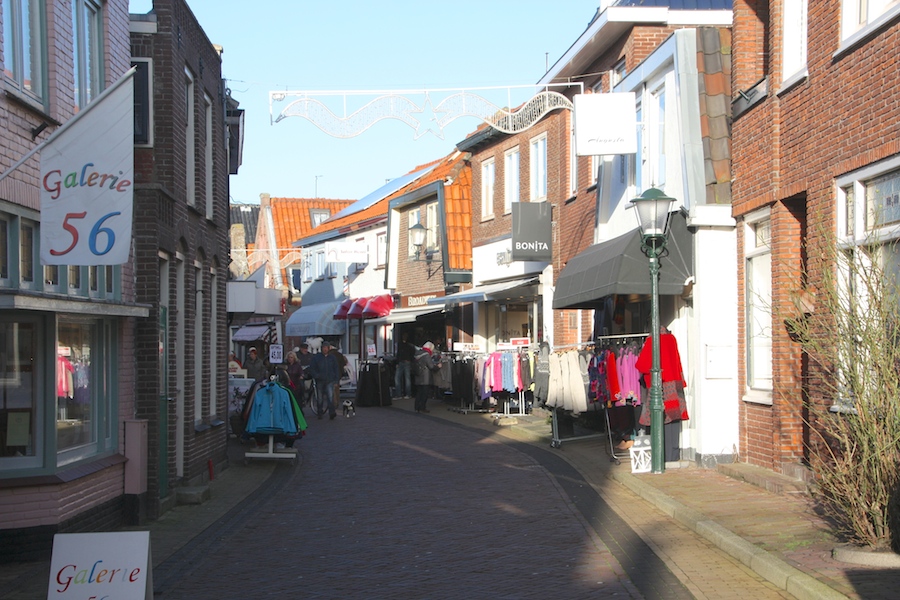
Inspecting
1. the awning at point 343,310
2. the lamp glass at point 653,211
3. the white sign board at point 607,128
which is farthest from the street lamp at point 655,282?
the awning at point 343,310

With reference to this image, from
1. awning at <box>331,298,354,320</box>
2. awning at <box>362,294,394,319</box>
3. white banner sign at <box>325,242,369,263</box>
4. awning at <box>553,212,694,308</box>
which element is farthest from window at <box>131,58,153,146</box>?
A: white banner sign at <box>325,242,369,263</box>

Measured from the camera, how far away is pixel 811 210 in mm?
11828

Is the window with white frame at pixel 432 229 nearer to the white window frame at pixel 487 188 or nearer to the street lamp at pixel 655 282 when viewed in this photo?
the white window frame at pixel 487 188

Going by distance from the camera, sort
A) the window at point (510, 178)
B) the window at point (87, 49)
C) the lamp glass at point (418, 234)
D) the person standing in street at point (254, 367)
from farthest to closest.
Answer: the lamp glass at point (418, 234) → the window at point (510, 178) → the person standing in street at point (254, 367) → the window at point (87, 49)

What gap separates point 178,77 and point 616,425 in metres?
8.61

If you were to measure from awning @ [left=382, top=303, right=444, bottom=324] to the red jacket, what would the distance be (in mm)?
17352

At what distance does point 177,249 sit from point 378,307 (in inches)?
921

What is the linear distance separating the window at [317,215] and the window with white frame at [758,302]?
146ft

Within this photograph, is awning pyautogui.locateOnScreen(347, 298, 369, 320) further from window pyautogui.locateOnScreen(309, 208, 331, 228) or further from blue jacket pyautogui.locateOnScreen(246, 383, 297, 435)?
blue jacket pyautogui.locateOnScreen(246, 383, 297, 435)

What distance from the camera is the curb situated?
7195mm

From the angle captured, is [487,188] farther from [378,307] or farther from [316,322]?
[316,322]

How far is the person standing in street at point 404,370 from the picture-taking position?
32969mm

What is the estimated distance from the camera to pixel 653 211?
551 inches

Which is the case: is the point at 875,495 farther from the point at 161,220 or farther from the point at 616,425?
the point at 616,425
